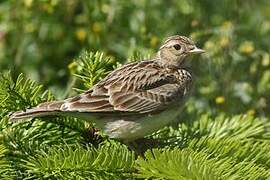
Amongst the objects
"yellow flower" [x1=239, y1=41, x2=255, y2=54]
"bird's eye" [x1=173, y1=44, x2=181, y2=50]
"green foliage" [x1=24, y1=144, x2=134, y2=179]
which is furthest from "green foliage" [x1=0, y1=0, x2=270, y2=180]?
"green foliage" [x1=24, y1=144, x2=134, y2=179]

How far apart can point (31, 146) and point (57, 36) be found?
3.38 m

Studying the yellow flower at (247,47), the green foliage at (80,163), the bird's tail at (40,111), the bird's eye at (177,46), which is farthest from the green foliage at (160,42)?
the green foliage at (80,163)

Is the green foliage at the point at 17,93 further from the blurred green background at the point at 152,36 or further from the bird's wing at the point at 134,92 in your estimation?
the blurred green background at the point at 152,36

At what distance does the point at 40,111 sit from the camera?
11.6 ft

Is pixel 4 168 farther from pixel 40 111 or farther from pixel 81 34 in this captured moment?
pixel 81 34

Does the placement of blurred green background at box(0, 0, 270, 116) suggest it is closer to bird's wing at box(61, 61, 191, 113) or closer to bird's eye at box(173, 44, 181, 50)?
bird's eye at box(173, 44, 181, 50)

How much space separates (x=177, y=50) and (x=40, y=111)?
Answer: 1612 millimetres

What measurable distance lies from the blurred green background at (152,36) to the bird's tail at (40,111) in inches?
96.6

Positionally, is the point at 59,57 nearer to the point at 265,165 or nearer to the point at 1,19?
the point at 1,19

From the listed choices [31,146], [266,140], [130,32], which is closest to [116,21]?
[130,32]

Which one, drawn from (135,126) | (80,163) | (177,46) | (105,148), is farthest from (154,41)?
(80,163)

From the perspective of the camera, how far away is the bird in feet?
12.8

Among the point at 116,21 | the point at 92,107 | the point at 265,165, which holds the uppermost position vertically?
the point at 116,21

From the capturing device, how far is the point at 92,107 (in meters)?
3.97
